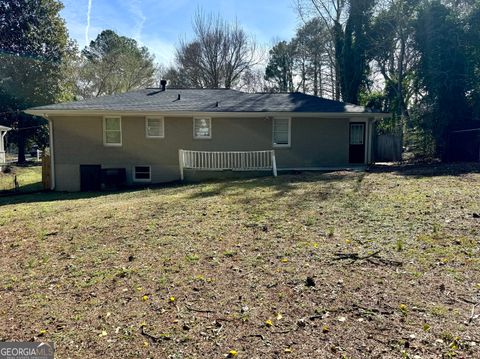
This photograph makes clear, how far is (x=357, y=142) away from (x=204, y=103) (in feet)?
22.9

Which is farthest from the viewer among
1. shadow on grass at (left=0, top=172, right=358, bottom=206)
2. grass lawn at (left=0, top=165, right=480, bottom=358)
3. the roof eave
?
the roof eave

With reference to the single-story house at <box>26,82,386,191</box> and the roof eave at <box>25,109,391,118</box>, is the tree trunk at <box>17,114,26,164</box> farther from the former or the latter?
the single-story house at <box>26,82,386,191</box>

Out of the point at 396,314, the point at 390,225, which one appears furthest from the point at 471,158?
the point at 396,314

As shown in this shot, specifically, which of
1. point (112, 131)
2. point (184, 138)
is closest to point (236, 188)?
point (184, 138)

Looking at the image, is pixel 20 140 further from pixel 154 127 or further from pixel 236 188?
pixel 236 188

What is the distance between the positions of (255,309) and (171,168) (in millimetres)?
11226

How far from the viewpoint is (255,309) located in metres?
3.31

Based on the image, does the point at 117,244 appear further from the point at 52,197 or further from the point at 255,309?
the point at 52,197

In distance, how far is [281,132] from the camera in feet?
47.3

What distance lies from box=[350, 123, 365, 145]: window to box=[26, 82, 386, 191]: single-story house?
1.71ft

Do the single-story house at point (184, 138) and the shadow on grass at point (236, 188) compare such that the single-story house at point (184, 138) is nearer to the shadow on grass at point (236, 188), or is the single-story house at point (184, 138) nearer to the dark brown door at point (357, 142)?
A: the dark brown door at point (357, 142)

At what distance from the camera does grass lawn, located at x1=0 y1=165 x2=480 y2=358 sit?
2.82 m

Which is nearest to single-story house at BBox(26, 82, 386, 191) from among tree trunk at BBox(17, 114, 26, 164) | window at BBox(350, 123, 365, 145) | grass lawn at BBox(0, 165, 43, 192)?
window at BBox(350, 123, 365, 145)

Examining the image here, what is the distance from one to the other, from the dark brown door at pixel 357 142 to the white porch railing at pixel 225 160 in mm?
4024
